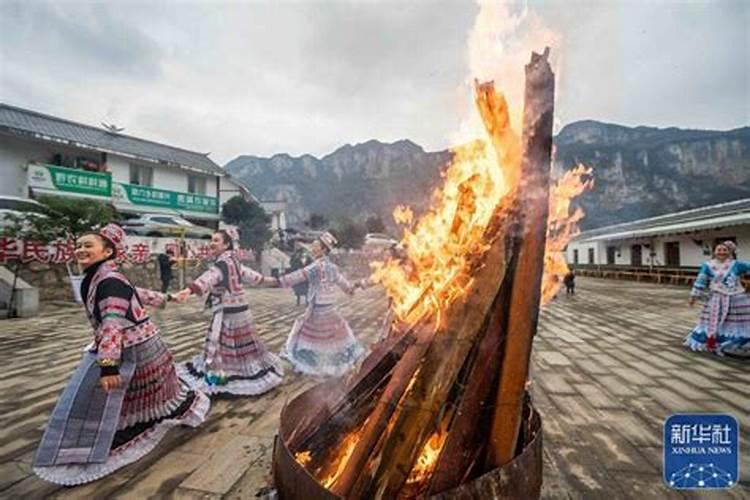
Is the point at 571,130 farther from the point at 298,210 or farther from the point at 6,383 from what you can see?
the point at 6,383

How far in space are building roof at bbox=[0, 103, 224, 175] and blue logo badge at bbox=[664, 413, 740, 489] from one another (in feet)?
76.4

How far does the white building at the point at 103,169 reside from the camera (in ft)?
58.9

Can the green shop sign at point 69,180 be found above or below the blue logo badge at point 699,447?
above

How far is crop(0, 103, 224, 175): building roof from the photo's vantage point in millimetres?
18192

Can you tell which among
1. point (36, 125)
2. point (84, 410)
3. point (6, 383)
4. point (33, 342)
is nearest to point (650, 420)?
point (84, 410)

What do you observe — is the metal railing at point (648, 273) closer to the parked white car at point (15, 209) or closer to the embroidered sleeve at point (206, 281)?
the embroidered sleeve at point (206, 281)

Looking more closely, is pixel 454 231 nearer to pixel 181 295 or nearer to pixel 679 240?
pixel 181 295

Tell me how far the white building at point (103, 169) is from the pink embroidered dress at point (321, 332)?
18.6 metres

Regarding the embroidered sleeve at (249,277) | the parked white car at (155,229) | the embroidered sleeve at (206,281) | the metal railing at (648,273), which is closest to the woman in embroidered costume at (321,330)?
the embroidered sleeve at (249,277)

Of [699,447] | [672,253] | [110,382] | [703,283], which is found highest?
[672,253]

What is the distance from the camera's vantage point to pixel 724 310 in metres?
6.29

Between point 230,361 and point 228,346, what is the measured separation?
6.8 inches

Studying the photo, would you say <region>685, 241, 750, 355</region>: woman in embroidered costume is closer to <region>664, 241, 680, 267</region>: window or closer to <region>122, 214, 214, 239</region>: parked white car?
<region>122, 214, 214, 239</region>: parked white car

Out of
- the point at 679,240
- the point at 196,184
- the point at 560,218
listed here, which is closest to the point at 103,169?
the point at 196,184
